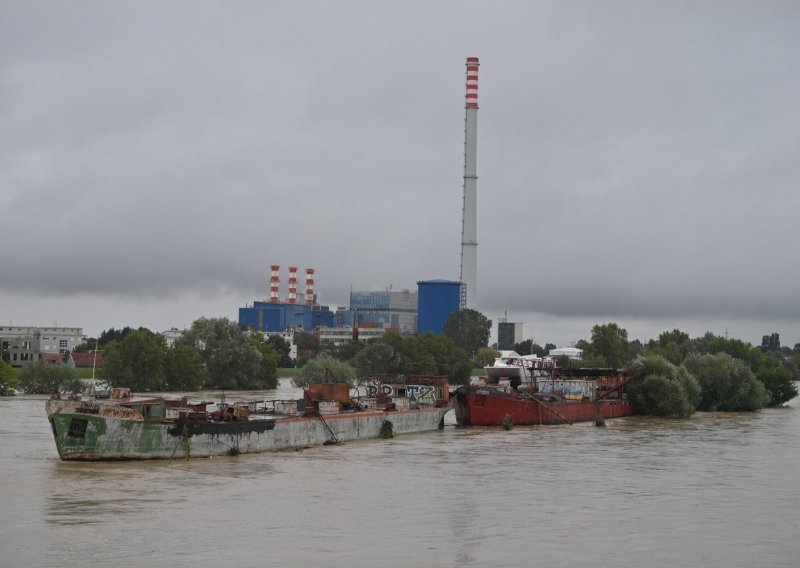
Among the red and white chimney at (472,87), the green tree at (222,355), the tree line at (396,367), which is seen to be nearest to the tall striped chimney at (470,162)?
the red and white chimney at (472,87)

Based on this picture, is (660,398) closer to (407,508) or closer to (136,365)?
(407,508)

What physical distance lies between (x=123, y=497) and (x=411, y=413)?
2805cm

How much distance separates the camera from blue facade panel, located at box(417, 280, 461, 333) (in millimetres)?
186000

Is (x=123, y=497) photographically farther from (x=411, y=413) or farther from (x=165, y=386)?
(x=165, y=386)

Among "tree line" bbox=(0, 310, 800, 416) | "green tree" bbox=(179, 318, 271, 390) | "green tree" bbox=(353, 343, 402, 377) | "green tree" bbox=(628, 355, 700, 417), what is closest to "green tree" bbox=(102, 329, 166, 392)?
"tree line" bbox=(0, 310, 800, 416)

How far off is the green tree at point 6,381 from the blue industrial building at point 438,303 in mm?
103920

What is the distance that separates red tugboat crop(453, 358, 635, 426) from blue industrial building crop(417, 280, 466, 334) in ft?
334

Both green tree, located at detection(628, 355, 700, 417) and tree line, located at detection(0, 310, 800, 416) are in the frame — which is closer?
green tree, located at detection(628, 355, 700, 417)

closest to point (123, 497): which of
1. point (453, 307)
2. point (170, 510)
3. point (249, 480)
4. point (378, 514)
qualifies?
point (170, 510)

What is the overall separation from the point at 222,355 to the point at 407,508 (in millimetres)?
79475

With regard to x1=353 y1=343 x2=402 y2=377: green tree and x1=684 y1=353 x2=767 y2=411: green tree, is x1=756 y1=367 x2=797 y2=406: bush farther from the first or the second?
x1=353 y1=343 x2=402 y2=377: green tree

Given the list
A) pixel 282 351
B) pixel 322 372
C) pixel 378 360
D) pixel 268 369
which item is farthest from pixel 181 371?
pixel 282 351

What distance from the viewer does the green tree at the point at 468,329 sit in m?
175

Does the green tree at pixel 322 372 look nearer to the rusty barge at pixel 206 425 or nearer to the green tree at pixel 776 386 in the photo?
the green tree at pixel 776 386
